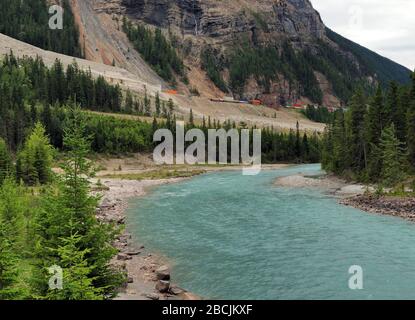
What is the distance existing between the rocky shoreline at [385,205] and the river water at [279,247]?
196 cm

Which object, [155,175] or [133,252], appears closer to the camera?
[133,252]

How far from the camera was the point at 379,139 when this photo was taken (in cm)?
6000

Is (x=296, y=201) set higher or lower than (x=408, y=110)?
lower

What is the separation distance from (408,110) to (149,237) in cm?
4521

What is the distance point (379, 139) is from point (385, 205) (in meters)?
14.1

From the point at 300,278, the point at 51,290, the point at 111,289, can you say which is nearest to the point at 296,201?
the point at 300,278

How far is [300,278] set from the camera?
25047mm

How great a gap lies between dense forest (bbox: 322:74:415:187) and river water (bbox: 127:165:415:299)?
39.0 feet

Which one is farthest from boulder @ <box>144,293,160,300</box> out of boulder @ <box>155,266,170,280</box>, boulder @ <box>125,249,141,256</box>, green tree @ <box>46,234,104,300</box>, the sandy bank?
the sandy bank

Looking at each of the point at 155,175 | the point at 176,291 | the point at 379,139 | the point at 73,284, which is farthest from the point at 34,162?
the point at 73,284

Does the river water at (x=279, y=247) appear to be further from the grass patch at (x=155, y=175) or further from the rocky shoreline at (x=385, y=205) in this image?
the grass patch at (x=155, y=175)

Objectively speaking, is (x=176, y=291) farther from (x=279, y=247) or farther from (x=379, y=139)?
(x=379, y=139)

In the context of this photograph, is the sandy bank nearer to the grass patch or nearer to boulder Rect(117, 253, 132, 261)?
the grass patch

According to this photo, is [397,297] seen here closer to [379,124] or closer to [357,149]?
[379,124]
